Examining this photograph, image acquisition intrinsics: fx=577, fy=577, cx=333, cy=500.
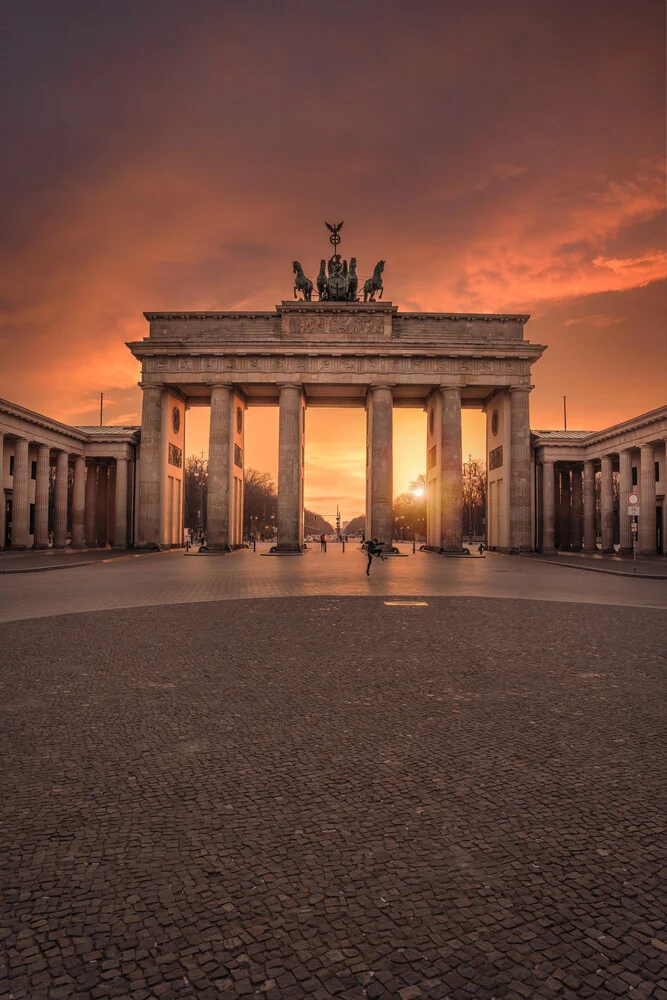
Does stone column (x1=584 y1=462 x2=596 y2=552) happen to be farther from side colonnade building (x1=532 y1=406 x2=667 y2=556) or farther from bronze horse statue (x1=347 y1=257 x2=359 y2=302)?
bronze horse statue (x1=347 y1=257 x2=359 y2=302)

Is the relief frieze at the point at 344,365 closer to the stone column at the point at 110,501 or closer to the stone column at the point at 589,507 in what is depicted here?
the stone column at the point at 589,507

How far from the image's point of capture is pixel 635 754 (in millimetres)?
4570

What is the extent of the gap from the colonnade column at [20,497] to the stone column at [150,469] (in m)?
8.56

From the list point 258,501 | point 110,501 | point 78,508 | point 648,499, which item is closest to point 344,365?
point 648,499

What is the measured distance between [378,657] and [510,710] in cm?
263

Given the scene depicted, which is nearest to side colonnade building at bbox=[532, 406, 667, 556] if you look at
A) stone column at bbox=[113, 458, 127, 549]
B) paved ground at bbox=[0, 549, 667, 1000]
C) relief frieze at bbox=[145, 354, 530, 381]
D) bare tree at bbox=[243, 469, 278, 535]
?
relief frieze at bbox=[145, 354, 530, 381]

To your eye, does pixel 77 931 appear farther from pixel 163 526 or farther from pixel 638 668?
pixel 163 526

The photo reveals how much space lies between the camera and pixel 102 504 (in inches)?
2347

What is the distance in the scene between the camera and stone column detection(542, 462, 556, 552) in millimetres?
48875

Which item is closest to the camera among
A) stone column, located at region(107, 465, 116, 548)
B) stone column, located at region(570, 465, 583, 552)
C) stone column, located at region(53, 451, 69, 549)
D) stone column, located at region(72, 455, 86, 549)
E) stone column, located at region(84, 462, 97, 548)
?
stone column, located at region(53, 451, 69, 549)

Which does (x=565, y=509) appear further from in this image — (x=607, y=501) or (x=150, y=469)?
(x=150, y=469)

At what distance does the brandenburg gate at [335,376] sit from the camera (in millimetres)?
44344

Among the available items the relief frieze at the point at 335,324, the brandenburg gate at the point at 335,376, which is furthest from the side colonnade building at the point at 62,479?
the relief frieze at the point at 335,324

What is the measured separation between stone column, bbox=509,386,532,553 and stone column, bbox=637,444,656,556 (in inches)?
313
